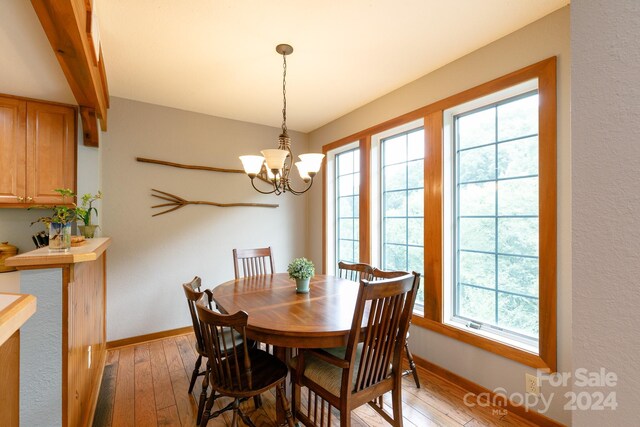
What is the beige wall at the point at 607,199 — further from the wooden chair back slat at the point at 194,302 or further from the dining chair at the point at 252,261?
the dining chair at the point at 252,261

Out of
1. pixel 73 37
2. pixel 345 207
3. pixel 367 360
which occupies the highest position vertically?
pixel 73 37

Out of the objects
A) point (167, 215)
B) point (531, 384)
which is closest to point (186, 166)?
point (167, 215)

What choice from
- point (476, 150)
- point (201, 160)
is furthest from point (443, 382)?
point (201, 160)

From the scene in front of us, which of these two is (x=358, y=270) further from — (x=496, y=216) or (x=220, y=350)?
(x=220, y=350)

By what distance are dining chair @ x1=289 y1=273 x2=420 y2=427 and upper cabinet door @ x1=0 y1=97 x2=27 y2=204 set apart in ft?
8.92

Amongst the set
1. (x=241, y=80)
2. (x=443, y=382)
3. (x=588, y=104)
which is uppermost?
(x=241, y=80)

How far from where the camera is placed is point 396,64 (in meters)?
2.54

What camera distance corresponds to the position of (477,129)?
244 cm

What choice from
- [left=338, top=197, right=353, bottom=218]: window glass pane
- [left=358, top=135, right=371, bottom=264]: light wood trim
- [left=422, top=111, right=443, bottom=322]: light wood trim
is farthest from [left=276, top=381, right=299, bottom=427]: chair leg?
[left=338, top=197, right=353, bottom=218]: window glass pane

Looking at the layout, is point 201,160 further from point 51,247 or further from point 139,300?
point 51,247

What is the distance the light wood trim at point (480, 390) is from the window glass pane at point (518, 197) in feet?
4.33

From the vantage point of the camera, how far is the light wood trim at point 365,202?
3369 mm

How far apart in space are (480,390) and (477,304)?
62 centimetres

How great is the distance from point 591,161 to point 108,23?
270 cm
